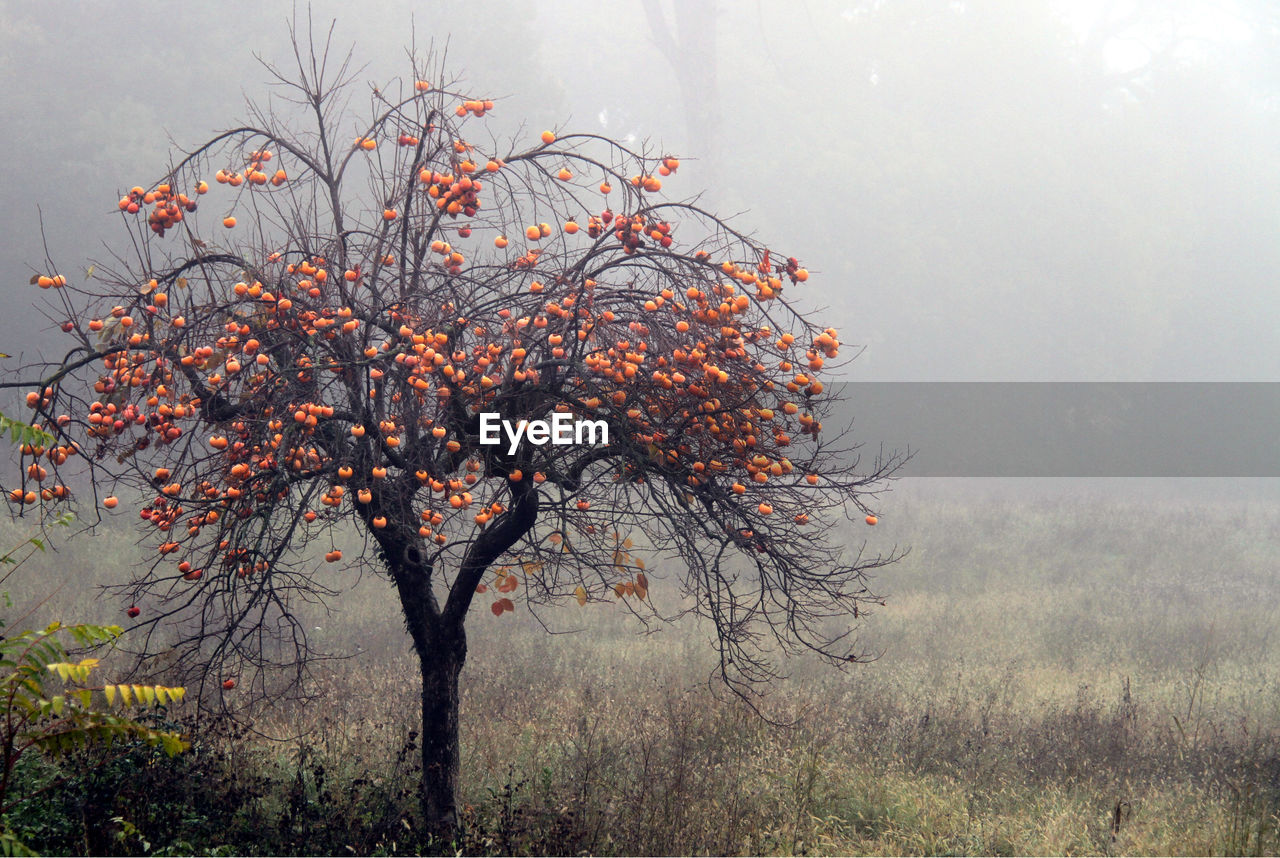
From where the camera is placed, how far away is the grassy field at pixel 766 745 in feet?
19.1

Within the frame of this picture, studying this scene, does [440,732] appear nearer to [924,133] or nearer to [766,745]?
[766,745]

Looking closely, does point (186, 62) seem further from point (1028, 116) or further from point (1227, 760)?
point (1028, 116)

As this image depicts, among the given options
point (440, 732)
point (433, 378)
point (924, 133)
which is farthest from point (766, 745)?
point (924, 133)

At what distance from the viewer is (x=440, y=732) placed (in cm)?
606

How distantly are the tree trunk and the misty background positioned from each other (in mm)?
18439

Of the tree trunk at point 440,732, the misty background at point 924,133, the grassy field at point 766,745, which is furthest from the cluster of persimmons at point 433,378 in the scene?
the misty background at point 924,133

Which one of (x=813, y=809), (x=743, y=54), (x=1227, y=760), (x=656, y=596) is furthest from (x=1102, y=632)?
(x=743, y=54)

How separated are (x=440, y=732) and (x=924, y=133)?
3325 cm

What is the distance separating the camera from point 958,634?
13312 millimetres

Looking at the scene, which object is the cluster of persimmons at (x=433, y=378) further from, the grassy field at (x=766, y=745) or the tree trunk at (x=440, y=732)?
the grassy field at (x=766, y=745)

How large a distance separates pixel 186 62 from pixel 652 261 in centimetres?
2019

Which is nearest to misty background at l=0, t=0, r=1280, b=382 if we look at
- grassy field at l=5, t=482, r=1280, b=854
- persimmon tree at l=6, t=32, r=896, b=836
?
grassy field at l=5, t=482, r=1280, b=854

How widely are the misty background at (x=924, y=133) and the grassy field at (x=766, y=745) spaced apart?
1333 centimetres

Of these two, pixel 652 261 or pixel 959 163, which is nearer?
pixel 652 261
